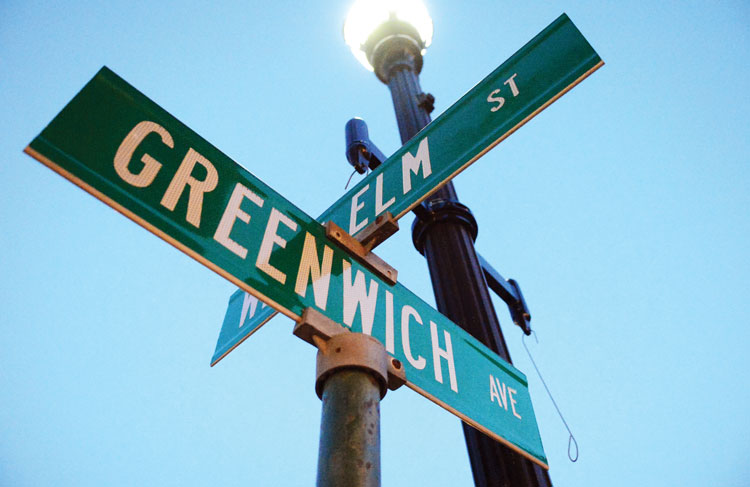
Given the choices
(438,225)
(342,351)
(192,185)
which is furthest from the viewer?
(438,225)

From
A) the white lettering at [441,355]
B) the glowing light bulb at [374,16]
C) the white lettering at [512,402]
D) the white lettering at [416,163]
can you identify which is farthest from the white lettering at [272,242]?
the glowing light bulb at [374,16]

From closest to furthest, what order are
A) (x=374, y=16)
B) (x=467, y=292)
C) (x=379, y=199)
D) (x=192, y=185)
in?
(x=192, y=185) < (x=379, y=199) < (x=467, y=292) < (x=374, y=16)

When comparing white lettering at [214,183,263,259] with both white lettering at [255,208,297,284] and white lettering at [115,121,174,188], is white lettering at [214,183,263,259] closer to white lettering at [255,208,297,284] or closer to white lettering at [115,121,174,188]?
white lettering at [255,208,297,284]

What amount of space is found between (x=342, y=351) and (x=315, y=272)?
38cm

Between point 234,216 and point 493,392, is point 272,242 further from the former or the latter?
point 493,392

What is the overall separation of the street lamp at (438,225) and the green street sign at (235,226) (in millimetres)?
353

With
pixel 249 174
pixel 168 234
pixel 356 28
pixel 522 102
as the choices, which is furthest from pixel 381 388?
pixel 356 28

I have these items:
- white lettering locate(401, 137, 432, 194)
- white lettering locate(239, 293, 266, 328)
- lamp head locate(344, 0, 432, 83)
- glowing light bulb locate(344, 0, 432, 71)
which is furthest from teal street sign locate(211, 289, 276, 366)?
glowing light bulb locate(344, 0, 432, 71)

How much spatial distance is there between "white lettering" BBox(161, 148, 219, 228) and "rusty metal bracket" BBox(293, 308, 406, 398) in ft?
1.42

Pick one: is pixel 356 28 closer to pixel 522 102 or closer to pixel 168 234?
pixel 522 102

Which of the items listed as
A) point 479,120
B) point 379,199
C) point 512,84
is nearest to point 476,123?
point 479,120

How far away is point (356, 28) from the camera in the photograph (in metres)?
5.41

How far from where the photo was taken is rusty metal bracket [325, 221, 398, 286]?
187cm

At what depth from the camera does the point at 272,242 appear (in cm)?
164
